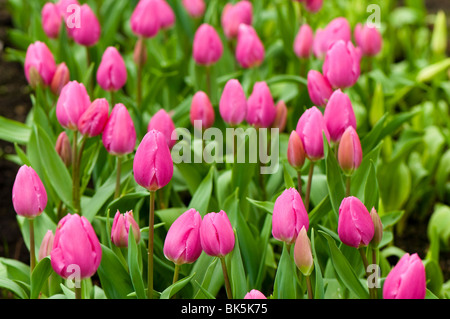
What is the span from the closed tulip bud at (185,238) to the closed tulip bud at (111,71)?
26.0 inches

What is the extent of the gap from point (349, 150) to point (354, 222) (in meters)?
0.19

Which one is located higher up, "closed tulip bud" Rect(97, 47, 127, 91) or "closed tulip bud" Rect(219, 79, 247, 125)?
"closed tulip bud" Rect(97, 47, 127, 91)

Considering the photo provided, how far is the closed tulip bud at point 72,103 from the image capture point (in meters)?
1.54

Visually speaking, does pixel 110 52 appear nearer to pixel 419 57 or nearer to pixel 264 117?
pixel 264 117

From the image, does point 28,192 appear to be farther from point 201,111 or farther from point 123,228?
point 201,111

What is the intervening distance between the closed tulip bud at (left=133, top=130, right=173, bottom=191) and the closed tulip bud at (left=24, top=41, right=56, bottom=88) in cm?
66

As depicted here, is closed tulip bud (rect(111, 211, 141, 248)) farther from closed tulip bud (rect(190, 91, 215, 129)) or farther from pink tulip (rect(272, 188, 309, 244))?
closed tulip bud (rect(190, 91, 215, 129))

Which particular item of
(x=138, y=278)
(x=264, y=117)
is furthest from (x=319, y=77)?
(x=138, y=278)

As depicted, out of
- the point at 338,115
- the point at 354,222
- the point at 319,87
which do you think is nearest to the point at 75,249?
the point at 354,222

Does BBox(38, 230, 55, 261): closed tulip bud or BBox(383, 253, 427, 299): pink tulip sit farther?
BBox(38, 230, 55, 261): closed tulip bud

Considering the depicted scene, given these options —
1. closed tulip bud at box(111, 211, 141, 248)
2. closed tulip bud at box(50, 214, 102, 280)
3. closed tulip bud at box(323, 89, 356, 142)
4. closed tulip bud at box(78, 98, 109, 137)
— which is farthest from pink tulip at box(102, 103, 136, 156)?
closed tulip bud at box(323, 89, 356, 142)

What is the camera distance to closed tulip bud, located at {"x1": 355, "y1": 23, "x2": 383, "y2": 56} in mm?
2354

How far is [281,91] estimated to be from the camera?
255 cm

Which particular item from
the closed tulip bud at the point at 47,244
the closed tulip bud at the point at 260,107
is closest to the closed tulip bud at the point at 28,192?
the closed tulip bud at the point at 47,244
